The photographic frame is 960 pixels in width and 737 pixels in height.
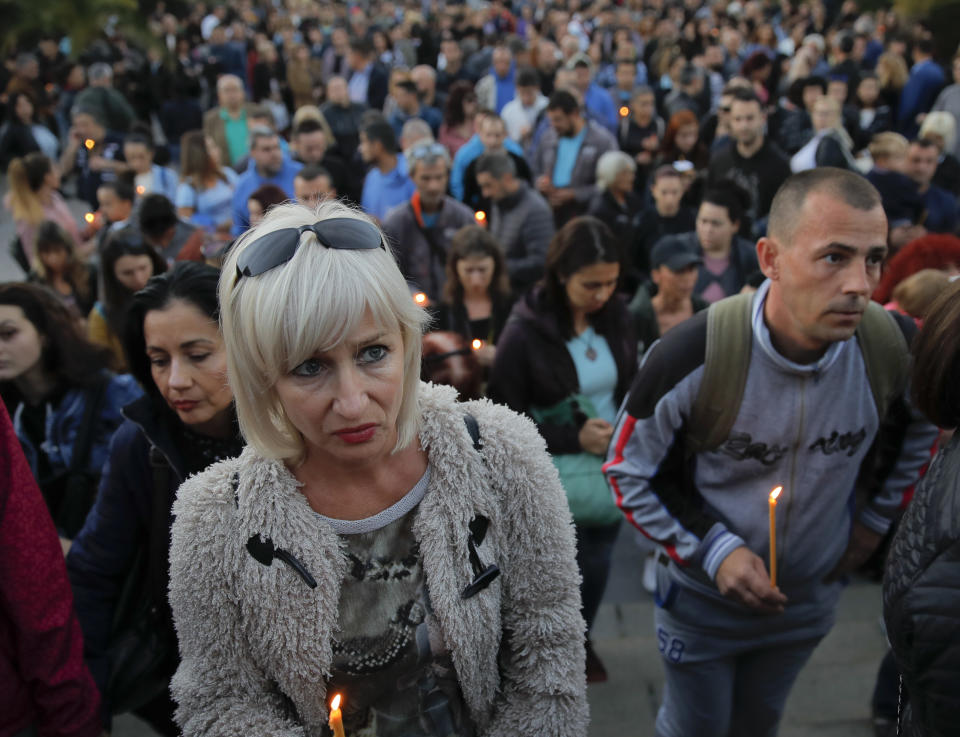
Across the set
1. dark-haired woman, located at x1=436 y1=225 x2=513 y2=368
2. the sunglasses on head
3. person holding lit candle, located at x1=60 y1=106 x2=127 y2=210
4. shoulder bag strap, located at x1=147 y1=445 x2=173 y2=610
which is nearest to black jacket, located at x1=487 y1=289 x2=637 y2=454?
dark-haired woman, located at x1=436 y1=225 x2=513 y2=368

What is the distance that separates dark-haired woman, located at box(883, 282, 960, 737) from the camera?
4.87 feet

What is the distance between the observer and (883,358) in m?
2.39

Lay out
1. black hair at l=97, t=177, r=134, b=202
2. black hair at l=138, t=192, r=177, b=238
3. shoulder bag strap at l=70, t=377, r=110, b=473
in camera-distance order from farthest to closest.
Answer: black hair at l=97, t=177, r=134, b=202 → black hair at l=138, t=192, r=177, b=238 → shoulder bag strap at l=70, t=377, r=110, b=473

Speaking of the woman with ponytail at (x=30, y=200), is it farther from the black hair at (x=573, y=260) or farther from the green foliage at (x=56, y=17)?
the green foliage at (x=56, y=17)

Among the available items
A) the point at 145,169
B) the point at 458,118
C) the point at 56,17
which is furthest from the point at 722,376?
the point at 56,17

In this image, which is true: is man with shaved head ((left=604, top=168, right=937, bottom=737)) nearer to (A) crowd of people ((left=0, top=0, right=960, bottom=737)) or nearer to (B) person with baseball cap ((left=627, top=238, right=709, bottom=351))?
(A) crowd of people ((left=0, top=0, right=960, bottom=737))

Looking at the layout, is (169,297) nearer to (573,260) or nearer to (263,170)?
(573,260)

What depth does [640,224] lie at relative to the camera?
6031mm

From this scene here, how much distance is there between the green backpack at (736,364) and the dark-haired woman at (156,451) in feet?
4.09

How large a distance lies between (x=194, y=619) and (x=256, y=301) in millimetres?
617

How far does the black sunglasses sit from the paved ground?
2701mm

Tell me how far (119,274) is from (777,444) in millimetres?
3305

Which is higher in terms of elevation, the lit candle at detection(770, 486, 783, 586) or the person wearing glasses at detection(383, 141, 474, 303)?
the lit candle at detection(770, 486, 783, 586)

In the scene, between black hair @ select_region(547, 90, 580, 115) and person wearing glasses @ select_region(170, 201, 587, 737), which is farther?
black hair @ select_region(547, 90, 580, 115)
